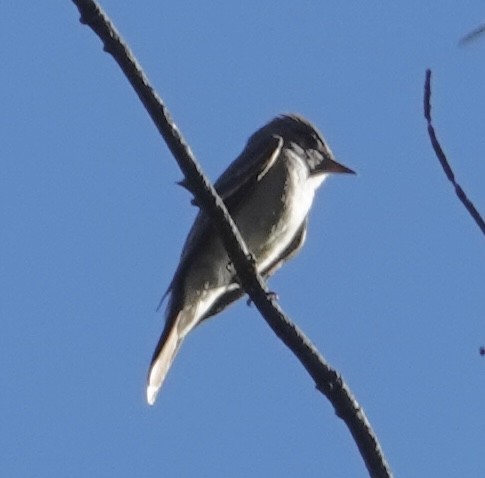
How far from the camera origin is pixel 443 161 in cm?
304

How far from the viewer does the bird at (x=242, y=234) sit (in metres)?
6.61

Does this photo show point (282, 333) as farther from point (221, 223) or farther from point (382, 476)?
point (382, 476)

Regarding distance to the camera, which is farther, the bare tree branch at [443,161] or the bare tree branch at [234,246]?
the bare tree branch at [234,246]

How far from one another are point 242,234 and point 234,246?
248cm

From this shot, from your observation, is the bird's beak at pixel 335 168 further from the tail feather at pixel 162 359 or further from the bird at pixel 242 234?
the tail feather at pixel 162 359

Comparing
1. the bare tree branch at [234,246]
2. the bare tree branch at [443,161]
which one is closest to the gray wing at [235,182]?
the bare tree branch at [234,246]

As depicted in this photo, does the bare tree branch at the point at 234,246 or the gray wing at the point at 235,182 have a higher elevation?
the gray wing at the point at 235,182

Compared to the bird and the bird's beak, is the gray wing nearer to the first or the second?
the bird

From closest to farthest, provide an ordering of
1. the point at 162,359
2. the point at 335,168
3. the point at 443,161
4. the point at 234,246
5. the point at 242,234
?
the point at 443,161
the point at 234,246
the point at 162,359
the point at 242,234
the point at 335,168

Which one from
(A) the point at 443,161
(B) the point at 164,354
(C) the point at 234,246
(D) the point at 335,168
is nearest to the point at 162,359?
(B) the point at 164,354

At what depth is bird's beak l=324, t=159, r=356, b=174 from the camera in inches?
303

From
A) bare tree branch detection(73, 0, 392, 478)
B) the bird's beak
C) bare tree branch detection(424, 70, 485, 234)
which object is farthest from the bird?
bare tree branch detection(424, 70, 485, 234)

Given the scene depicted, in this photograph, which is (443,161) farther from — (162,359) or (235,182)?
(235,182)

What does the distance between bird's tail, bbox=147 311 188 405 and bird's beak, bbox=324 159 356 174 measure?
1539 mm
